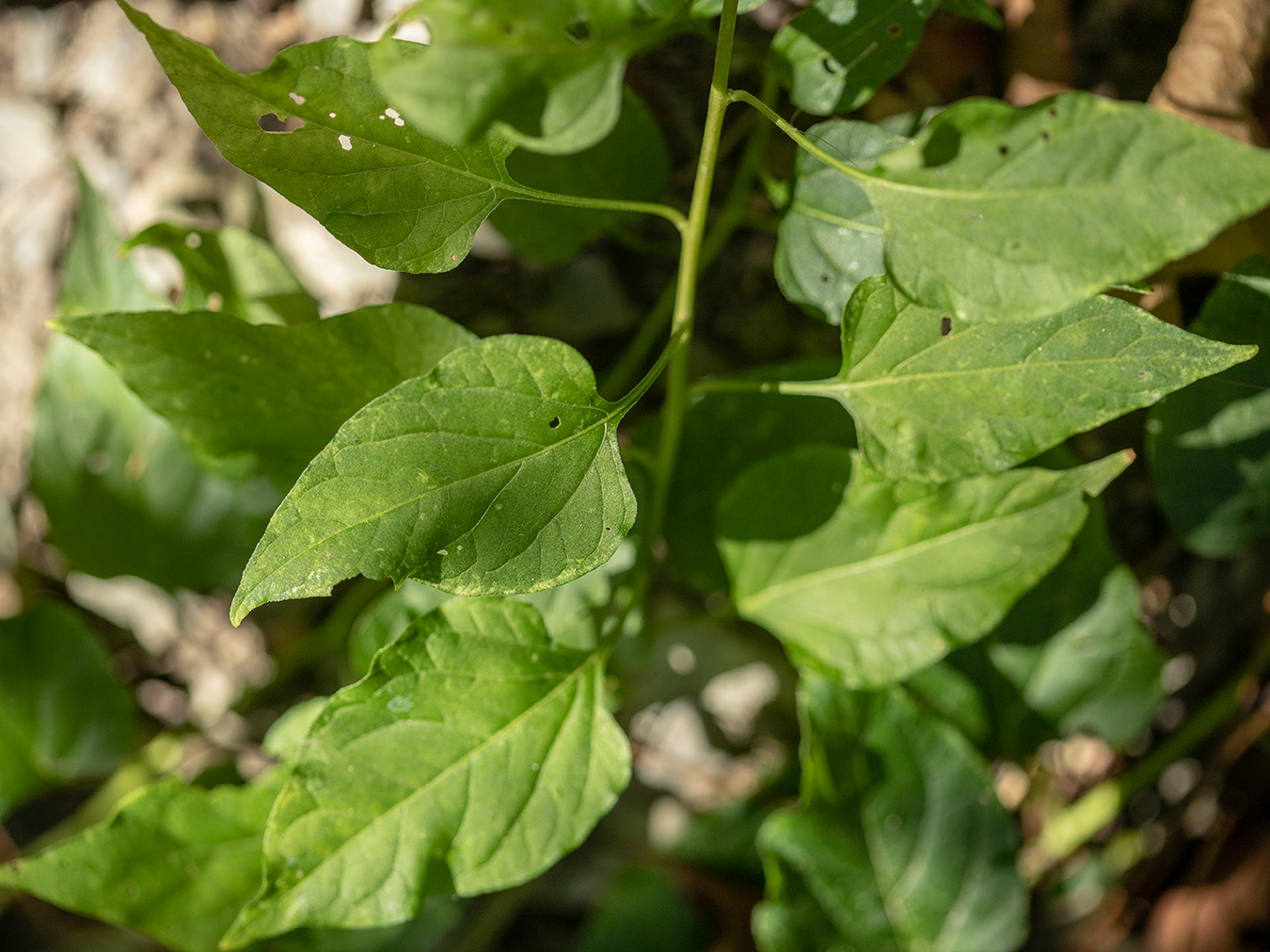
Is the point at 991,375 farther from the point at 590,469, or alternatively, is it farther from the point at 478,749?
A: the point at 478,749

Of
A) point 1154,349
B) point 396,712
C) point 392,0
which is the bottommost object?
point 396,712

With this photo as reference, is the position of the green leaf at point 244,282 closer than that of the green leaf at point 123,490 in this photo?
Yes

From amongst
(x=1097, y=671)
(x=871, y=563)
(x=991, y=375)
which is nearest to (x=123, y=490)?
(x=871, y=563)

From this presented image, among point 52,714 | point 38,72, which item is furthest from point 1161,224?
point 38,72

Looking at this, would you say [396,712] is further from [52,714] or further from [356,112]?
[52,714]

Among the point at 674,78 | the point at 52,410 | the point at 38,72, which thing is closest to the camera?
the point at 674,78

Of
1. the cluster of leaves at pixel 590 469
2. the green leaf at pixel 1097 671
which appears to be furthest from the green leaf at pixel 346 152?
the green leaf at pixel 1097 671

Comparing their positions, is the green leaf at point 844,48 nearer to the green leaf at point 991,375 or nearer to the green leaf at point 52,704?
the green leaf at point 991,375
